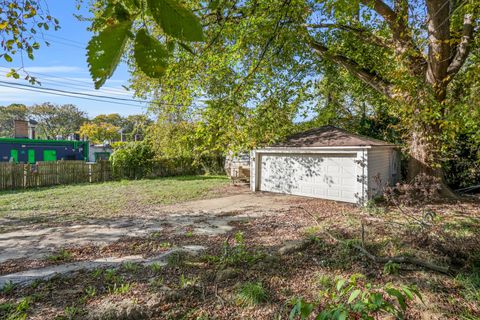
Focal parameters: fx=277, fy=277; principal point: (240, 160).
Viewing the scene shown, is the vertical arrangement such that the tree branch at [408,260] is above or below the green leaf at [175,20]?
below

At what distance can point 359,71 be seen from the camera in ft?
29.1

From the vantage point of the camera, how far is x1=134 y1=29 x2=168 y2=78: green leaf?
25.0 inches

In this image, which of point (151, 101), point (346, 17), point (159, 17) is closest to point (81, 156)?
point (151, 101)

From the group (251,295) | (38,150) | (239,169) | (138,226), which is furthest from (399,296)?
(38,150)

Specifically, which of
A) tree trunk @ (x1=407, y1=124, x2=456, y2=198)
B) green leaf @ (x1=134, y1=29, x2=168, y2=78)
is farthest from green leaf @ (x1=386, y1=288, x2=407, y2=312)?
tree trunk @ (x1=407, y1=124, x2=456, y2=198)

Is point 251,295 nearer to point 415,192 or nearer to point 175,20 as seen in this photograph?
point 175,20

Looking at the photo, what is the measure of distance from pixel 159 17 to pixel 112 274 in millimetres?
3418

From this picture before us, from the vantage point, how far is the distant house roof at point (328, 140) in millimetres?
8750

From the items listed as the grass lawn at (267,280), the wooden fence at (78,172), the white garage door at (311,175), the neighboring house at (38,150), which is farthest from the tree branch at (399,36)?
the neighboring house at (38,150)

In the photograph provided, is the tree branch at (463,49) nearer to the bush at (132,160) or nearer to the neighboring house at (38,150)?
the bush at (132,160)

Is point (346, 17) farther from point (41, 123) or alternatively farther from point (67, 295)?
point (41, 123)

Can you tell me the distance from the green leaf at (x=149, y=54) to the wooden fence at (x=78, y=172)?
1311 cm

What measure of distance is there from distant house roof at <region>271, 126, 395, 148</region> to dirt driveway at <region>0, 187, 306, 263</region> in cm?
230

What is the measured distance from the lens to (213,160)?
1783 centimetres
